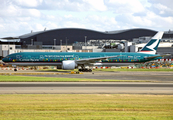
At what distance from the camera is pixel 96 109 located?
18281mm

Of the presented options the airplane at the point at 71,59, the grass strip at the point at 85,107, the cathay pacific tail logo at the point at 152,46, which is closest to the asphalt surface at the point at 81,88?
the grass strip at the point at 85,107

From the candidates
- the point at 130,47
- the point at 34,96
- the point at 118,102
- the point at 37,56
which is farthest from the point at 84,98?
the point at 130,47

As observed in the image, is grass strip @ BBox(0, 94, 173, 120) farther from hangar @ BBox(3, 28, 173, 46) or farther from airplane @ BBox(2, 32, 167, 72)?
hangar @ BBox(3, 28, 173, 46)

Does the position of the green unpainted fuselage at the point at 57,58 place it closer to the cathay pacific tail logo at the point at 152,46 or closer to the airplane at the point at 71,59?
the airplane at the point at 71,59

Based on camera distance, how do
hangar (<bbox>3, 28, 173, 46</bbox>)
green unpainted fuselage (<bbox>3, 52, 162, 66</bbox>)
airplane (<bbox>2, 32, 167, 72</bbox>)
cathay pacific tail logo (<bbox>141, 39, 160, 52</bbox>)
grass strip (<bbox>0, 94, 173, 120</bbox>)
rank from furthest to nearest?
hangar (<bbox>3, 28, 173, 46</bbox>) < cathay pacific tail logo (<bbox>141, 39, 160, 52</bbox>) < green unpainted fuselage (<bbox>3, 52, 162, 66</bbox>) < airplane (<bbox>2, 32, 167, 72</bbox>) < grass strip (<bbox>0, 94, 173, 120</bbox>)

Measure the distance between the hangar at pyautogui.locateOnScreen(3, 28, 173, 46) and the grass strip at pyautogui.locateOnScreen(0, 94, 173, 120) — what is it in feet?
453

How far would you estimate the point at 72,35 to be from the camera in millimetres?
175500

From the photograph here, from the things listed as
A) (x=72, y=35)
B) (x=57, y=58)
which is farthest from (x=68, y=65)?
(x=72, y=35)

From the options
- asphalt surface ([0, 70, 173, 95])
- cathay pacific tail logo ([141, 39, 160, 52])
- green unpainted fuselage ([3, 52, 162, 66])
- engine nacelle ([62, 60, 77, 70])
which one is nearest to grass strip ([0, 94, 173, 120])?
asphalt surface ([0, 70, 173, 95])

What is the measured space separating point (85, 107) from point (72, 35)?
158 meters

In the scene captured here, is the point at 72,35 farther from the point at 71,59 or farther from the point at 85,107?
the point at 85,107

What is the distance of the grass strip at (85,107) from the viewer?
1630 cm

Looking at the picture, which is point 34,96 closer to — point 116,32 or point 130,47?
point 130,47

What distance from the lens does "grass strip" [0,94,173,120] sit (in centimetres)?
1630
